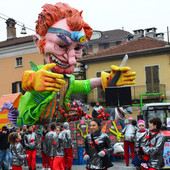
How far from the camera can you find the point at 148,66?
29875 mm

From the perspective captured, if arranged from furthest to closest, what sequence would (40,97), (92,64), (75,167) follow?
(92,64), (40,97), (75,167)

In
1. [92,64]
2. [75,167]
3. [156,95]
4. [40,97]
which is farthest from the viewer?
[92,64]

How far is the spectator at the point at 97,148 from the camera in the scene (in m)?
7.51

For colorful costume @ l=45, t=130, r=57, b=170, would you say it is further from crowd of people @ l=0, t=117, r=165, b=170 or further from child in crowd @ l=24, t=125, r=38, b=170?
child in crowd @ l=24, t=125, r=38, b=170

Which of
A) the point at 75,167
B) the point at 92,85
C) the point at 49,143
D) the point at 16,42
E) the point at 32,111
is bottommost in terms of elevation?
the point at 75,167

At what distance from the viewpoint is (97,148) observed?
753 cm

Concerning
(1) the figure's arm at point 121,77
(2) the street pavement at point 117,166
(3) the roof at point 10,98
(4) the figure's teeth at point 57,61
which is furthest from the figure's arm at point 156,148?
(3) the roof at point 10,98

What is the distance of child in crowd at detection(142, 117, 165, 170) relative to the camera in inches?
286

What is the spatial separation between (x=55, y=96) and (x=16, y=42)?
2030 centimetres

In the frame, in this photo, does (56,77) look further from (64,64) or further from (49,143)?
(49,143)

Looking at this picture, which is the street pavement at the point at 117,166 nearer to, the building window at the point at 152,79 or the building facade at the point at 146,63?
the building facade at the point at 146,63

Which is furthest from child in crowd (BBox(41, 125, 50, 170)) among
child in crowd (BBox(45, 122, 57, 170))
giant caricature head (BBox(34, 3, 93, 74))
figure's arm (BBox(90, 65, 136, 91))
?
figure's arm (BBox(90, 65, 136, 91))

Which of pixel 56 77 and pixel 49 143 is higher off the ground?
pixel 56 77

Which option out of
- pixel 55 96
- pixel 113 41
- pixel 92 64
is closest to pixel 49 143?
pixel 55 96
